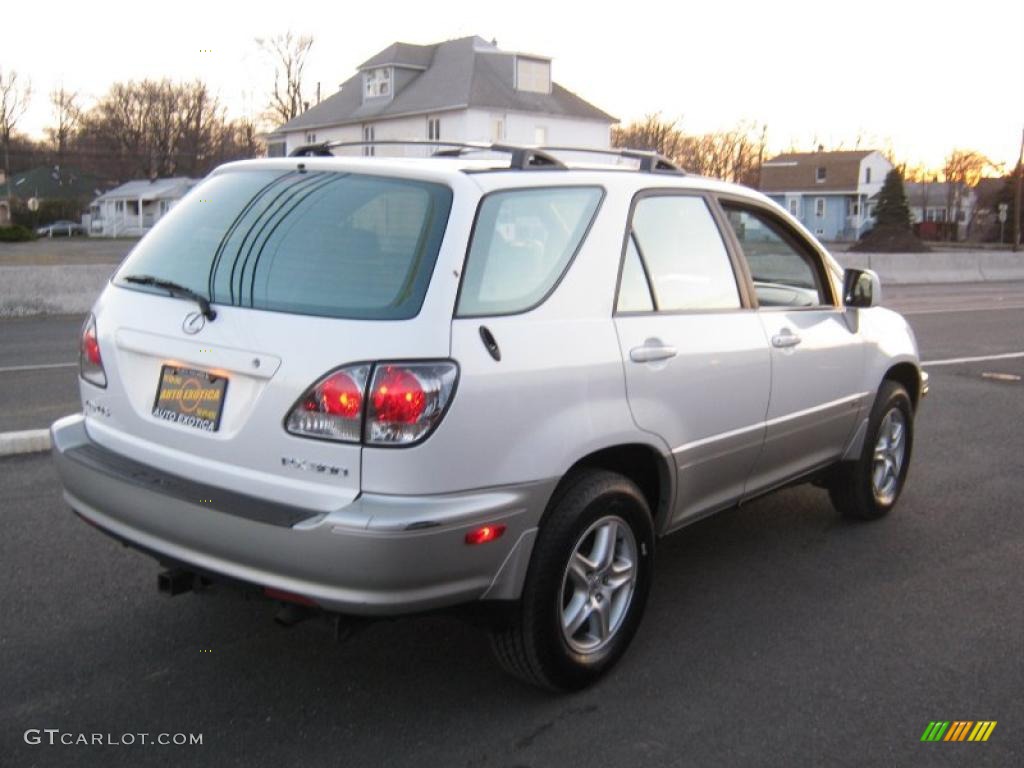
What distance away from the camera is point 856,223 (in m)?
88.2

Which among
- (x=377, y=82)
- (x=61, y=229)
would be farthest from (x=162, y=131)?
(x=377, y=82)

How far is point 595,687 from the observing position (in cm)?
386

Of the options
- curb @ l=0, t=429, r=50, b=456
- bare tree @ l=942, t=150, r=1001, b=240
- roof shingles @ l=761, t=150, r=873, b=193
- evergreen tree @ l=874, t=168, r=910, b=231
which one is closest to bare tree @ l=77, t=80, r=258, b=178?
roof shingles @ l=761, t=150, r=873, b=193

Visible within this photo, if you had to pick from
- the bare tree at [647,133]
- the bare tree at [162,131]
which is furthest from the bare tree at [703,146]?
the bare tree at [162,131]

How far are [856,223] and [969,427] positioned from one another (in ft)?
278

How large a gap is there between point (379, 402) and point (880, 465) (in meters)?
3.69

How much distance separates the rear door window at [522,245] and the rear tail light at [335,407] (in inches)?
16.2

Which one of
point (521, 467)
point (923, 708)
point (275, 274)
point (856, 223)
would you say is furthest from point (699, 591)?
point (856, 223)

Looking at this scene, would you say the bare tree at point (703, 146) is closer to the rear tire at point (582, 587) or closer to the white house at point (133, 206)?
the white house at point (133, 206)

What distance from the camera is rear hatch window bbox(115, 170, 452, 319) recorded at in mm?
3350

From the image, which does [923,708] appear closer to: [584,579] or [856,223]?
[584,579]

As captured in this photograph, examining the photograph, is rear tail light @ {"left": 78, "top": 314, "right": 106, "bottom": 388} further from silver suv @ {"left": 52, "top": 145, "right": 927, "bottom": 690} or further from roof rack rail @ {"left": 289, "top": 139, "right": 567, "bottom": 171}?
roof rack rail @ {"left": 289, "top": 139, "right": 567, "bottom": 171}

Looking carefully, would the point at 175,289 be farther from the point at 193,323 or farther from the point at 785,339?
the point at 785,339

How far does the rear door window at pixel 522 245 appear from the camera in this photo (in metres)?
3.43
